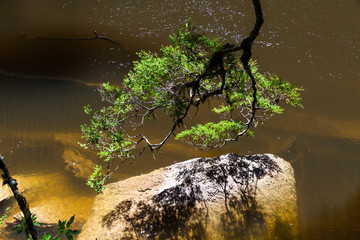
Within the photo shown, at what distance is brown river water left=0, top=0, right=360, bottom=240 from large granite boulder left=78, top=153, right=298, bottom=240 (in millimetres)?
884

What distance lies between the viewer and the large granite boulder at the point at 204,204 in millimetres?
6078

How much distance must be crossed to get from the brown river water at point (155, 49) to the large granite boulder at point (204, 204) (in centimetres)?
88

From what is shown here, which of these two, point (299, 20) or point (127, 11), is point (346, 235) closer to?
Result: point (299, 20)

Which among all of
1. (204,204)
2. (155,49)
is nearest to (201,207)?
(204,204)

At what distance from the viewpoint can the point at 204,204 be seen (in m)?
6.32

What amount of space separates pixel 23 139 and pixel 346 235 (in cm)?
940

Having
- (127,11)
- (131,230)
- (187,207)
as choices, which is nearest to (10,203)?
(131,230)

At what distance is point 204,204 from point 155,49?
710cm

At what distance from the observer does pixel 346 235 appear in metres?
6.57

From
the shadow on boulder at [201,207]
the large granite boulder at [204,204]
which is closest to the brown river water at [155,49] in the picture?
the large granite boulder at [204,204]

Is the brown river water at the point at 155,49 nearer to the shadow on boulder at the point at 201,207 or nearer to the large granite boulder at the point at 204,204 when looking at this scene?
the large granite boulder at the point at 204,204

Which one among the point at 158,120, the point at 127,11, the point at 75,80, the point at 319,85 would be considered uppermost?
the point at 127,11

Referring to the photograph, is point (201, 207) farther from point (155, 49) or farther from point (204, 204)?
point (155, 49)

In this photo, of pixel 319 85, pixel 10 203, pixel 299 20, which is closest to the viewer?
pixel 10 203
